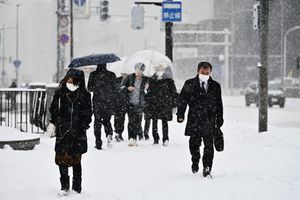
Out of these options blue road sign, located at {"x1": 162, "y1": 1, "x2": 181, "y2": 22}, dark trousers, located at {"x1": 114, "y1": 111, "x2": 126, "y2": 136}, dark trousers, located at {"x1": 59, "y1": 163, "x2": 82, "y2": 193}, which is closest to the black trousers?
dark trousers, located at {"x1": 114, "y1": 111, "x2": 126, "y2": 136}

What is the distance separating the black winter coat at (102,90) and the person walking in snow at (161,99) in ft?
3.53

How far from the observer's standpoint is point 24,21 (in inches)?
5443

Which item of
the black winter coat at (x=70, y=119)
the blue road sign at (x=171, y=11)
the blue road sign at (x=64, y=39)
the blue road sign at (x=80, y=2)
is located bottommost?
the black winter coat at (x=70, y=119)

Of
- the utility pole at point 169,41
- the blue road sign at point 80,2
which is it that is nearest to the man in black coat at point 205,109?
the utility pole at point 169,41

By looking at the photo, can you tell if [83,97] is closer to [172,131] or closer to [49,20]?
Result: [172,131]

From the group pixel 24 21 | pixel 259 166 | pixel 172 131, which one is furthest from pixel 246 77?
pixel 24 21

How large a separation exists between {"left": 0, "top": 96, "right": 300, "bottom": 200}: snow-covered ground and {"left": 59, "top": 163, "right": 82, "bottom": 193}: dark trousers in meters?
0.14

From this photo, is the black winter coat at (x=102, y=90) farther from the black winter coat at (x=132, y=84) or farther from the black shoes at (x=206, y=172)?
the black shoes at (x=206, y=172)

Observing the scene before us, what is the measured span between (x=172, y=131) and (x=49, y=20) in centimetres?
12011

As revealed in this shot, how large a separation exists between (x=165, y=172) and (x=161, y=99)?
3370 mm

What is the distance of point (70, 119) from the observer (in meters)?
7.18

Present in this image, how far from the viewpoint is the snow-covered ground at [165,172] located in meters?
7.36

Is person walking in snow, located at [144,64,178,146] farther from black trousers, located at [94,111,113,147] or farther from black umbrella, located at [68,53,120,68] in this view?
black umbrella, located at [68,53,120,68]

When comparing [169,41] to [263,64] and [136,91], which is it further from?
[136,91]
